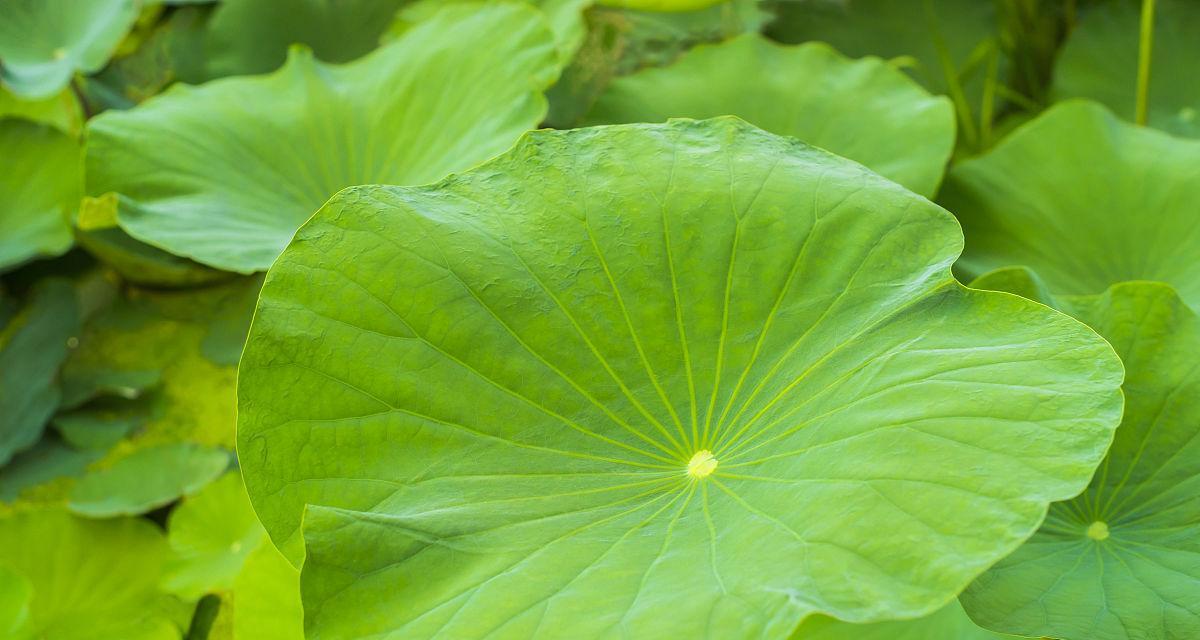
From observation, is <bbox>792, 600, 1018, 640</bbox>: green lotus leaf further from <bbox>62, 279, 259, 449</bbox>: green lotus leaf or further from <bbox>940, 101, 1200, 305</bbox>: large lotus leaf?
<bbox>62, 279, 259, 449</bbox>: green lotus leaf

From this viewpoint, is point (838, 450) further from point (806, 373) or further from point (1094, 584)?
point (1094, 584)

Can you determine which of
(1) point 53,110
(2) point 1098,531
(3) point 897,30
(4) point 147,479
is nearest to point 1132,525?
(2) point 1098,531

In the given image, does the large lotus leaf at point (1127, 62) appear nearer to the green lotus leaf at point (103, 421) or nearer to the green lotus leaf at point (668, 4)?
the green lotus leaf at point (668, 4)

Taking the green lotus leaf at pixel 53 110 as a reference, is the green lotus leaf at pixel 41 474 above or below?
below

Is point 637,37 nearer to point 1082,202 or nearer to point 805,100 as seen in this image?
point 805,100

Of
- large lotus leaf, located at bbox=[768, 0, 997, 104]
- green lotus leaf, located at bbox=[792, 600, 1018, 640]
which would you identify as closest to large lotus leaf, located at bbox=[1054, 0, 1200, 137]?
large lotus leaf, located at bbox=[768, 0, 997, 104]

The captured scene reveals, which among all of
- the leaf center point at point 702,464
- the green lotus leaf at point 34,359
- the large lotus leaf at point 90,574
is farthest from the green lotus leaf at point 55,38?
the leaf center point at point 702,464
